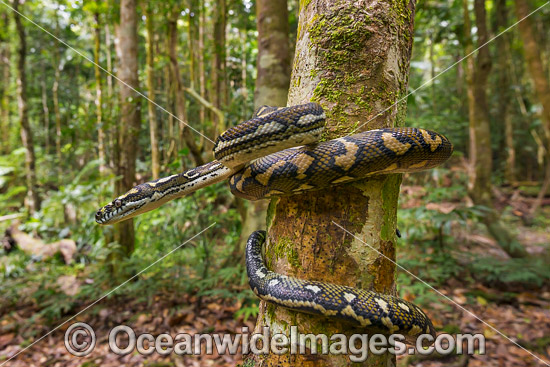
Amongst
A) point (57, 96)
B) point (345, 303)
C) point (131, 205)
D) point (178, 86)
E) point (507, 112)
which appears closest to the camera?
point (345, 303)

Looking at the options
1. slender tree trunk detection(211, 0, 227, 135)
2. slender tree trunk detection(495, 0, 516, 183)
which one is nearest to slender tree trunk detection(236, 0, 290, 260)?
slender tree trunk detection(211, 0, 227, 135)

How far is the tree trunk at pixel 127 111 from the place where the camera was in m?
4.39

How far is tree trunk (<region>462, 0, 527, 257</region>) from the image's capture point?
16.0 ft

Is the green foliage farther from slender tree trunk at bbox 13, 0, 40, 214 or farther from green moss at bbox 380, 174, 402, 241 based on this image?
slender tree trunk at bbox 13, 0, 40, 214

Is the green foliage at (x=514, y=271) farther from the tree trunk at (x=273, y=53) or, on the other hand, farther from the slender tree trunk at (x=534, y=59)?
the tree trunk at (x=273, y=53)

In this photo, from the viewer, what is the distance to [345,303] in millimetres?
1059

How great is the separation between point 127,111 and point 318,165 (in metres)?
4.23

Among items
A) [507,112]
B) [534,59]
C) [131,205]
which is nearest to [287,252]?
[131,205]

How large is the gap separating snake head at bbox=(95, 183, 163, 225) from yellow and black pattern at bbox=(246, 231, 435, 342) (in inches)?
44.3

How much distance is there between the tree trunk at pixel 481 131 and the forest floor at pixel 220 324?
1.21m

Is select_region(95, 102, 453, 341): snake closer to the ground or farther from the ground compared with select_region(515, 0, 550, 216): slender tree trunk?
closer to the ground

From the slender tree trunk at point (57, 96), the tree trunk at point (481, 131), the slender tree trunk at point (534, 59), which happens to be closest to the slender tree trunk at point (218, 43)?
the tree trunk at point (481, 131)

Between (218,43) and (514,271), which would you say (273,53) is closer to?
(218,43)

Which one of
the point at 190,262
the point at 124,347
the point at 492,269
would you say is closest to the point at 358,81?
the point at 124,347
